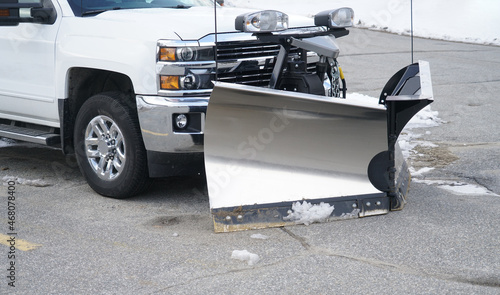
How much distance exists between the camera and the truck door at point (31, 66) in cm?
575

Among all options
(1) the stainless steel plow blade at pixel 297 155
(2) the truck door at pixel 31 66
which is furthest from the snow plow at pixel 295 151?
Result: (2) the truck door at pixel 31 66

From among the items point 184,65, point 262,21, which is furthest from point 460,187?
point 184,65

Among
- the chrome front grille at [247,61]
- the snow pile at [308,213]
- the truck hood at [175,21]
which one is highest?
the truck hood at [175,21]

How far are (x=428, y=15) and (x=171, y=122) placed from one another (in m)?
18.4

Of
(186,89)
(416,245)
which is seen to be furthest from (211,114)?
(416,245)

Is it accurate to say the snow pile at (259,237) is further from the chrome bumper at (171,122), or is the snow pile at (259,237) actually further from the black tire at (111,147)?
the black tire at (111,147)

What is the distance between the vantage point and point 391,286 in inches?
147

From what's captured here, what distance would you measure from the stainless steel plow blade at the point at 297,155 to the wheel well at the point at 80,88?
1.25 metres

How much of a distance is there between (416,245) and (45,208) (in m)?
2.85

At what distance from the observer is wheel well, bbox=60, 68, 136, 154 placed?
565cm

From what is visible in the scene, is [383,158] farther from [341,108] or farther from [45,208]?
[45,208]

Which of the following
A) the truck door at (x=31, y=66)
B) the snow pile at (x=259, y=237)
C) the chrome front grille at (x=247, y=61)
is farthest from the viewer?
the truck door at (x=31, y=66)

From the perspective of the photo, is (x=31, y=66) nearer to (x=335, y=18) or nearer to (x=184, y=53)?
(x=184, y=53)

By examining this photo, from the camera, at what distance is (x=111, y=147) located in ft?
17.9
